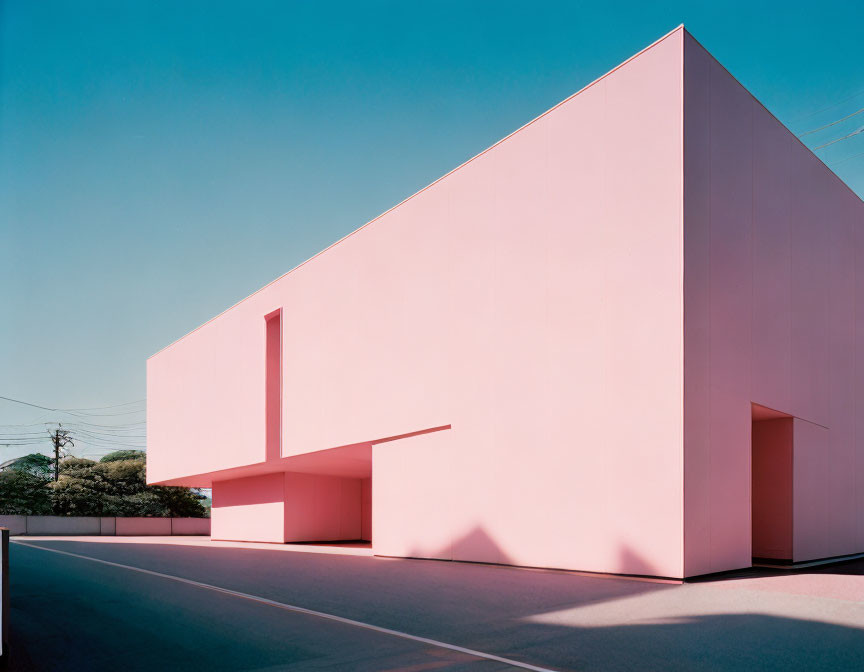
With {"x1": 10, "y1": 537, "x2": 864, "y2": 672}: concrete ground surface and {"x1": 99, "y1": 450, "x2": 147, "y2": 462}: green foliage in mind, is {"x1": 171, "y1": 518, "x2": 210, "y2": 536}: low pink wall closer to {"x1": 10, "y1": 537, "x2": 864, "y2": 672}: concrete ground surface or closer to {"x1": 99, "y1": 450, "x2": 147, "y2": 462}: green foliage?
{"x1": 99, "y1": 450, "x2": 147, "y2": 462}: green foliage

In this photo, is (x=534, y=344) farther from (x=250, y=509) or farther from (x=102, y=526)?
(x=102, y=526)

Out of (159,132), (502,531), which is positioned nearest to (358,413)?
(502,531)

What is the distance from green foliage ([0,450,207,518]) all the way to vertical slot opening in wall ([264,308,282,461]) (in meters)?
27.9

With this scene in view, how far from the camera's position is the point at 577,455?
1046 centimetres

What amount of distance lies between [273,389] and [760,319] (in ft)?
45.8

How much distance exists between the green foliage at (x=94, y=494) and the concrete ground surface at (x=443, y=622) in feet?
124

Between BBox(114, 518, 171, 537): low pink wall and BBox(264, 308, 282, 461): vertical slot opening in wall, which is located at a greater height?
BBox(264, 308, 282, 461): vertical slot opening in wall

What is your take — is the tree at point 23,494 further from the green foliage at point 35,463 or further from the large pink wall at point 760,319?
the large pink wall at point 760,319

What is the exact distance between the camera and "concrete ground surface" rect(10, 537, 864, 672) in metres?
4.73

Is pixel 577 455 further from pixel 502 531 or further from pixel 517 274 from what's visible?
pixel 517 274

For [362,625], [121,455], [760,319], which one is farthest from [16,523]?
[760,319]

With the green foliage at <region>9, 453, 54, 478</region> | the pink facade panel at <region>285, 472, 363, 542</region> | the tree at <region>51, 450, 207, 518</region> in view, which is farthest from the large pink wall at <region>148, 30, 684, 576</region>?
the green foliage at <region>9, 453, 54, 478</region>

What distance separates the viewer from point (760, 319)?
11.1 metres

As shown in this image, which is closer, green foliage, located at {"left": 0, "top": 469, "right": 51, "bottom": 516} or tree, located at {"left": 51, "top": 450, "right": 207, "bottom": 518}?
green foliage, located at {"left": 0, "top": 469, "right": 51, "bottom": 516}
